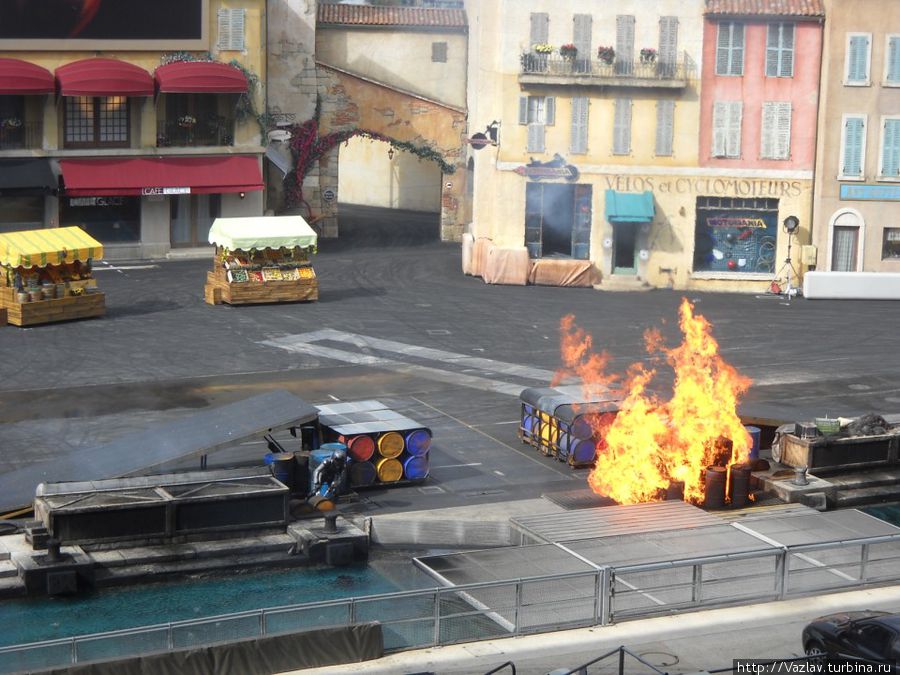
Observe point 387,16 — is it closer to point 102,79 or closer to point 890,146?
point 102,79

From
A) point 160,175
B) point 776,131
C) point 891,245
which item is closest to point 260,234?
point 160,175

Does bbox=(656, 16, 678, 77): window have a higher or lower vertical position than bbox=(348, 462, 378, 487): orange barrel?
higher

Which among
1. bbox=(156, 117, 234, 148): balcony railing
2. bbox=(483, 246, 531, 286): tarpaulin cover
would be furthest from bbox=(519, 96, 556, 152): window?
bbox=(156, 117, 234, 148): balcony railing

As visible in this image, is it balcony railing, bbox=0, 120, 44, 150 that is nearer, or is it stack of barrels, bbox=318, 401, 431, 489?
stack of barrels, bbox=318, 401, 431, 489

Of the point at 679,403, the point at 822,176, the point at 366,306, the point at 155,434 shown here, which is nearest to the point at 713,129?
the point at 822,176

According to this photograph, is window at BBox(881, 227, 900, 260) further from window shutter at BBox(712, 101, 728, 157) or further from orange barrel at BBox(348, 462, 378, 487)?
orange barrel at BBox(348, 462, 378, 487)

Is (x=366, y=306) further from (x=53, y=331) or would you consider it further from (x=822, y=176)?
(x=822, y=176)

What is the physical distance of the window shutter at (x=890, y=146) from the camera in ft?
171

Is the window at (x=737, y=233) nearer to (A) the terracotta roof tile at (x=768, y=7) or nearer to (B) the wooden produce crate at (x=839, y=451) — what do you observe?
(A) the terracotta roof tile at (x=768, y=7)

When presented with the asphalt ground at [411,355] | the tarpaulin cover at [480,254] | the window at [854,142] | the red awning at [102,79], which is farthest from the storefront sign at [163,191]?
the window at [854,142]

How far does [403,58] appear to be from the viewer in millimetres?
61750

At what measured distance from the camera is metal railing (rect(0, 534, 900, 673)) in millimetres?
17719

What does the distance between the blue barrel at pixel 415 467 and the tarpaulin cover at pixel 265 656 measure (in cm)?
827

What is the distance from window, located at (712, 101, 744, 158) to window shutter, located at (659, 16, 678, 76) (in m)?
2.26
